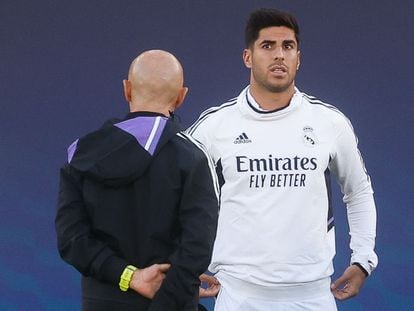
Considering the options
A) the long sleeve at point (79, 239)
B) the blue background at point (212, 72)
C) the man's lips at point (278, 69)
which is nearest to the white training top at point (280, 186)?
the man's lips at point (278, 69)

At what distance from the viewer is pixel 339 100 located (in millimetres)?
5242

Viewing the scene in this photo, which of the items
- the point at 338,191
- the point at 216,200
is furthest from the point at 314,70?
the point at 216,200

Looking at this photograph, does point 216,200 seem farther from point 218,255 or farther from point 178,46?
point 178,46

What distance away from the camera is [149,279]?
3115 mm

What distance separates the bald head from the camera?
3146 mm

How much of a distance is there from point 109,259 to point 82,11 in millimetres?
2344

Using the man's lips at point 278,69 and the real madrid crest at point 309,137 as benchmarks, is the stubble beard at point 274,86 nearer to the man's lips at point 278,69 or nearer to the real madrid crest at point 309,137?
the man's lips at point 278,69

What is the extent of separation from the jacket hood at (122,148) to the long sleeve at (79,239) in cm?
6

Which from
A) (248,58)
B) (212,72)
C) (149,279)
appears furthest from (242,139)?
(212,72)

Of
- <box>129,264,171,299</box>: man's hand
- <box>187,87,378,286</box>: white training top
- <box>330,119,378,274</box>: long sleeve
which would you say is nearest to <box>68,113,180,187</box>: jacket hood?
<box>129,264,171,299</box>: man's hand

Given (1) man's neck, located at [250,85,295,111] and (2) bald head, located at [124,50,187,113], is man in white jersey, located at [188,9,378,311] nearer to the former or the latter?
(1) man's neck, located at [250,85,295,111]

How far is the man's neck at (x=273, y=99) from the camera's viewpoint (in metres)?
3.97

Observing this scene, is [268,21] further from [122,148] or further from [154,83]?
[122,148]

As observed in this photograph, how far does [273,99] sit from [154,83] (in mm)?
910
